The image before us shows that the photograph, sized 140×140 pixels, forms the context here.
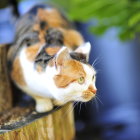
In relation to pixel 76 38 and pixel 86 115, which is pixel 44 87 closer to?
pixel 76 38

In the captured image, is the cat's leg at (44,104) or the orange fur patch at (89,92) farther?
the cat's leg at (44,104)

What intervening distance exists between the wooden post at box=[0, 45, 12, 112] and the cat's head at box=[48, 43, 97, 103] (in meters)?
0.19

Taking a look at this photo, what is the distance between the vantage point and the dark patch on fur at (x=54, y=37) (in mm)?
705

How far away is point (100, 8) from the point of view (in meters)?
0.84

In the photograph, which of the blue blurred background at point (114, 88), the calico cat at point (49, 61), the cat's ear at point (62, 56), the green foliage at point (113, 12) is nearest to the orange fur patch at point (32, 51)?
the calico cat at point (49, 61)

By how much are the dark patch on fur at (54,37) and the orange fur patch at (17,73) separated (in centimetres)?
9

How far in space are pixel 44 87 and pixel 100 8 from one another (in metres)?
0.32

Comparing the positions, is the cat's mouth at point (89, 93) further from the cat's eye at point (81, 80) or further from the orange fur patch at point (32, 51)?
the orange fur patch at point (32, 51)

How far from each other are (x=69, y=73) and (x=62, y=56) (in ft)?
0.11

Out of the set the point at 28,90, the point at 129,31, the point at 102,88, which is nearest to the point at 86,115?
the point at 102,88

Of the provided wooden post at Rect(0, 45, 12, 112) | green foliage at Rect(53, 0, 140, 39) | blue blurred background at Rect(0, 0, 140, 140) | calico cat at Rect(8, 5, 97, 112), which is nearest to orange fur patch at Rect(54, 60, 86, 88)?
calico cat at Rect(8, 5, 97, 112)

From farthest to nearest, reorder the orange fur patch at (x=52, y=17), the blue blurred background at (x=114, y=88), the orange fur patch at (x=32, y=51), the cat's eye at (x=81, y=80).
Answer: the blue blurred background at (x=114, y=88) → the orange fur patch at (x=52, y=17) → the orange fur patch at (x=32, y=51) → the cat's eye at (x=81, y=80)

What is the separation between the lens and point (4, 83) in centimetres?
74

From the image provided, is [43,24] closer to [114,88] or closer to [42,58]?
[42,58]
